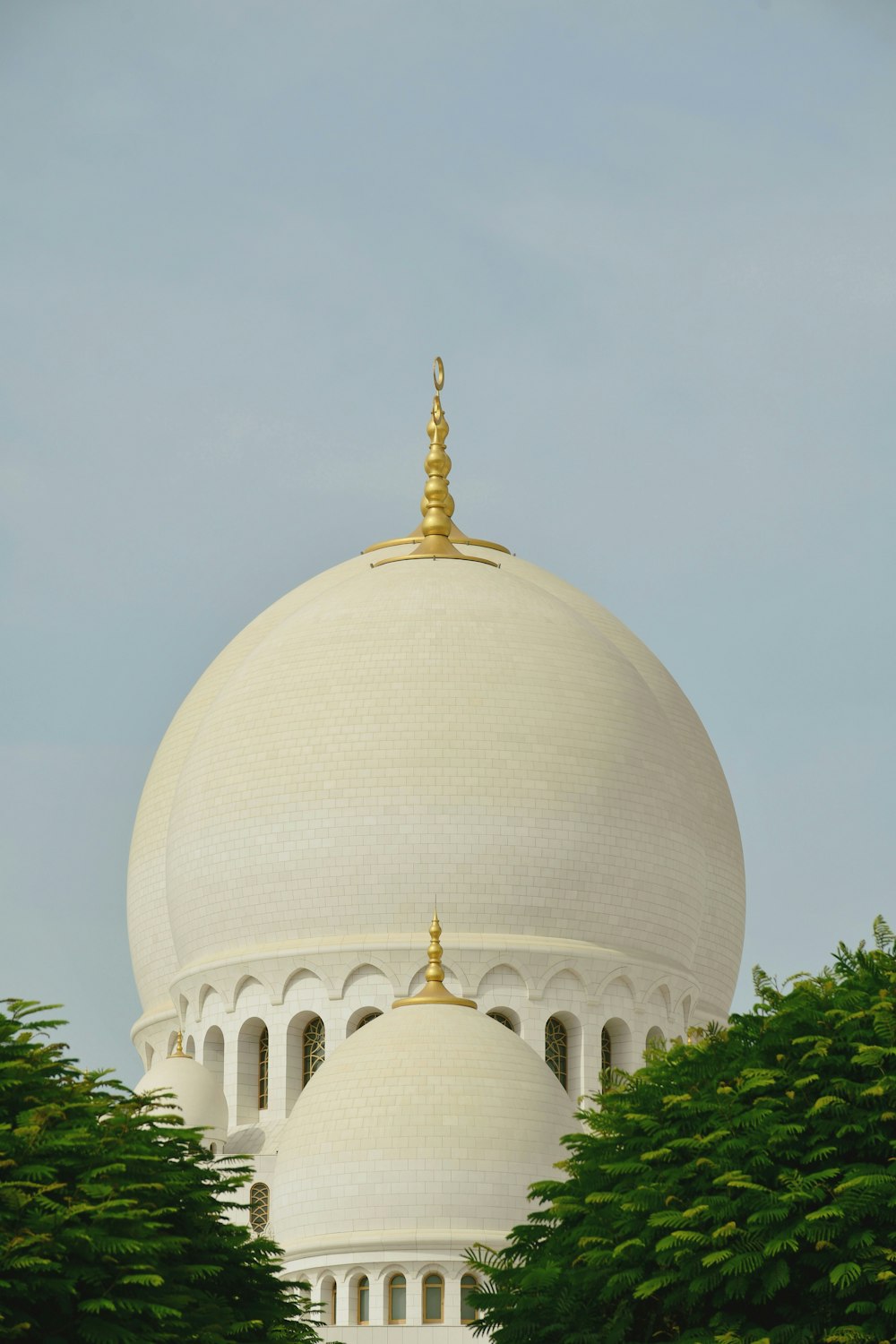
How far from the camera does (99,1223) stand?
32531 millimetres

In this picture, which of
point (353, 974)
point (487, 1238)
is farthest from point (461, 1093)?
point (353, 974)

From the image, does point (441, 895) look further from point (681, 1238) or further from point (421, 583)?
point (681, 1238)

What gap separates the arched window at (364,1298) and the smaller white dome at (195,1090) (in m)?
7.55

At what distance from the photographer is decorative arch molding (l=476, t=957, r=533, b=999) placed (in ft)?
192

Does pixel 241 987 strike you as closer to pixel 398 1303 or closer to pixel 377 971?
pixel 377 971

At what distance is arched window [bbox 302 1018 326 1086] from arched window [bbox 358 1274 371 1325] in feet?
29.1

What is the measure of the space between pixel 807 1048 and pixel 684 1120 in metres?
2.07

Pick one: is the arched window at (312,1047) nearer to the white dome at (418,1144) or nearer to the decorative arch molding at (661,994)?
the white dome at (418,1144)

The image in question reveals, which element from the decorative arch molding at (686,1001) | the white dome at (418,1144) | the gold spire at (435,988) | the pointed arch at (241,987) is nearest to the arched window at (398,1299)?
the white dome at (418,1144)

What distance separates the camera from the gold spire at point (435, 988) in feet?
177

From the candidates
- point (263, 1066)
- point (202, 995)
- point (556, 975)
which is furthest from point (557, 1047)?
point (202, 995)

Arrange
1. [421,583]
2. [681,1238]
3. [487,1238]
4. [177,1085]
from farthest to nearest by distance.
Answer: [421,583] → [177,1085] → [487,1238] → [681,1238]

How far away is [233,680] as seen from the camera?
6366 centimetres

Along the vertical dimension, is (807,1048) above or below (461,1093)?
below
